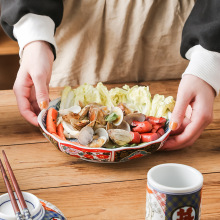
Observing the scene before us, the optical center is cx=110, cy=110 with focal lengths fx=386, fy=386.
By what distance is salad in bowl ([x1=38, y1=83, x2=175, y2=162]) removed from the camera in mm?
1031

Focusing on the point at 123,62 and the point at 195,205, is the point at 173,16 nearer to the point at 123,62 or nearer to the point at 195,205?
the point at 123,62

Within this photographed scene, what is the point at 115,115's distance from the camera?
3.73 feet

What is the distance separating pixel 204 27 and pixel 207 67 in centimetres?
13

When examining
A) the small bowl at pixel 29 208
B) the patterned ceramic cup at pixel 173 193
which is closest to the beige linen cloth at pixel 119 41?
the patterned ceramic cup at pixel 173 193

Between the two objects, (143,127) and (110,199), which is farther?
(143,127)

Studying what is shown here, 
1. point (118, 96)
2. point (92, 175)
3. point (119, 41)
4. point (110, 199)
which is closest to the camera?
point (110, 199)

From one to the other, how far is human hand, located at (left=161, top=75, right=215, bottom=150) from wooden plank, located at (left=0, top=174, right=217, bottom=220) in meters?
0.18

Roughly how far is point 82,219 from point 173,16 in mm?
1149

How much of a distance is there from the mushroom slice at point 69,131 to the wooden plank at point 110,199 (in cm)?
19

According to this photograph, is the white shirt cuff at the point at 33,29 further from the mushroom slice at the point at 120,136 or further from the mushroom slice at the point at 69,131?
the mushroom slice at the point at 120,136

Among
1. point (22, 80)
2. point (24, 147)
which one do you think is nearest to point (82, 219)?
point (24, 147)

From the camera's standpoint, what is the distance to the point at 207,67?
1204mm

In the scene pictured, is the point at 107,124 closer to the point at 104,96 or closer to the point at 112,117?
the point at 112,117

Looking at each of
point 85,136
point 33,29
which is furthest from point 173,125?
point 33,29
